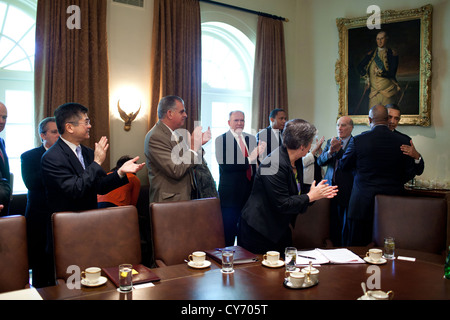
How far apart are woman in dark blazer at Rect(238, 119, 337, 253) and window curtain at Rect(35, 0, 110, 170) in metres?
2.33

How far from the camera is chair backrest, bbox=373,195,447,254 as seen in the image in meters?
2.88

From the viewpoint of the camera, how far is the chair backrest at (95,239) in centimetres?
227

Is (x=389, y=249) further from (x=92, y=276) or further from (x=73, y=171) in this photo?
(x=73, y=171)

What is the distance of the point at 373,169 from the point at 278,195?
4.30ft

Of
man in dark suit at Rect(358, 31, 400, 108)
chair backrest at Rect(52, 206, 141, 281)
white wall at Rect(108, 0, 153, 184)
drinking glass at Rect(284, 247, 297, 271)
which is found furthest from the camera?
man in dark suit at Rect(358, 31, 400, 108)

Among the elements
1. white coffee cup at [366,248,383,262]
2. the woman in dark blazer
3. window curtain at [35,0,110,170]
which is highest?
window curtain at [35,0,110,170]

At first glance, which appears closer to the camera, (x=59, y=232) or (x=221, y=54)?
(x=59, y=232)

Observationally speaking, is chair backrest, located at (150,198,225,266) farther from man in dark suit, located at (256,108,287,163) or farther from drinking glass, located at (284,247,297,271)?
man in dark suit, located at (256,108,287,163)

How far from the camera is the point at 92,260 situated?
2332mm

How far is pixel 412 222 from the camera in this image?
2932 millimetres

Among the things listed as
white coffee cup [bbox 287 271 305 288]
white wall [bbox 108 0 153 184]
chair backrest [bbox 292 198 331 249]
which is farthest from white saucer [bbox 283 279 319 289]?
white wall [bbox 108 0 153 184]
